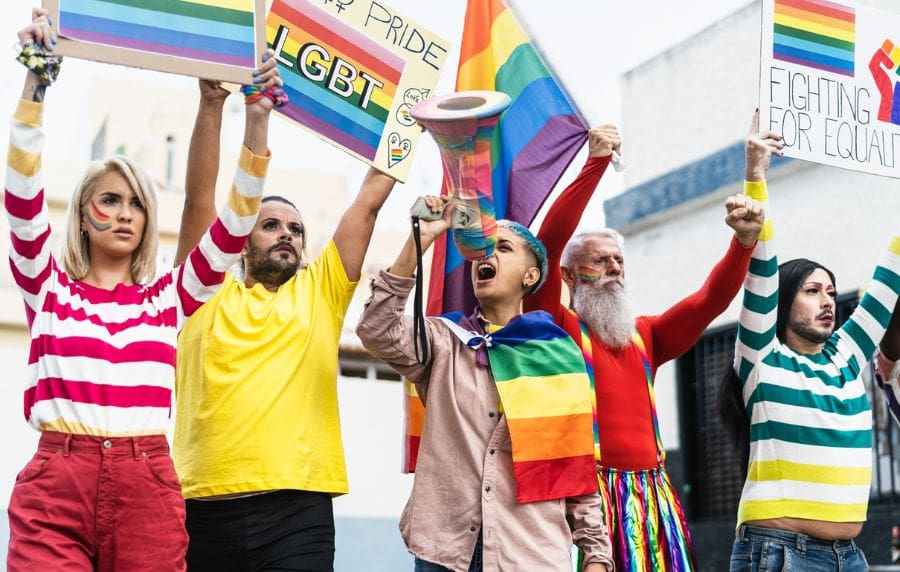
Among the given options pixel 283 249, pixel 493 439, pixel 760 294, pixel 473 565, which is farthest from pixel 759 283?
pixel 283 249

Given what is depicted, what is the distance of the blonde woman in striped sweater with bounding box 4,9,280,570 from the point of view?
125 inches

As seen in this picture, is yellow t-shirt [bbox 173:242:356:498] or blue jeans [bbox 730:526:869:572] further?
blue jeans [bbox 730:526:869:572]

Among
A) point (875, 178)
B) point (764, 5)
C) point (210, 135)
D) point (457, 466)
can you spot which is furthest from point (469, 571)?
point (875, 178)

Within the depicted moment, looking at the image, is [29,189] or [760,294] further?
[760,294]

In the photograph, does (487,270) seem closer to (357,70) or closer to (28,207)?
(357,70)

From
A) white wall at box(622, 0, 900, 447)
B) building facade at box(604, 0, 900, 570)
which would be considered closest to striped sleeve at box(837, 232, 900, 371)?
building facade at box(604, 0, 900, 570)

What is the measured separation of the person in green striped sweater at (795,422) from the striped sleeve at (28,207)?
2.50 meters

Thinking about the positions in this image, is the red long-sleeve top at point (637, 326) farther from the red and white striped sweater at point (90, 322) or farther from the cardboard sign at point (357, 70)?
the red and white striped sweater at point (90, 322)

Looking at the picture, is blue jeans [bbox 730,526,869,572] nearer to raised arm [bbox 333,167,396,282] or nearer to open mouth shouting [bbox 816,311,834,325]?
open mouth shouting [bbox 816,311,834,325]

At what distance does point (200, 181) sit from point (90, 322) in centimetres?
85

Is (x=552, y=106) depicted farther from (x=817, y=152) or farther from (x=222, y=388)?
(x=222, y=388)

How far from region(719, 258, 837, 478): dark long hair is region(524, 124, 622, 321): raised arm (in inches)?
30.1

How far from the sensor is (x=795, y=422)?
435cm

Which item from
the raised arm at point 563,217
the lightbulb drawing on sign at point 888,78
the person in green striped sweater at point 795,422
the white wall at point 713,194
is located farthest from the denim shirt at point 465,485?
the white wall at point 713,194
